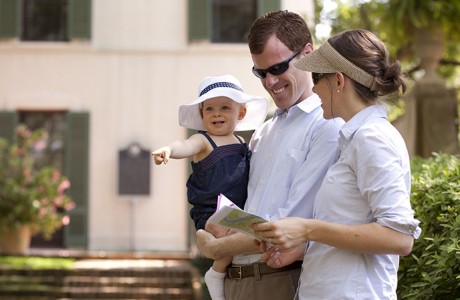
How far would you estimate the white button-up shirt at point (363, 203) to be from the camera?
268cm

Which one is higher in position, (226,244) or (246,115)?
(246,115)

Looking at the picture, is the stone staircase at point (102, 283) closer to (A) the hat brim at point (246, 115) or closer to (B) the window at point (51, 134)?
(B) the window at point (51, 134)

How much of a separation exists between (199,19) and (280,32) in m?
13.4

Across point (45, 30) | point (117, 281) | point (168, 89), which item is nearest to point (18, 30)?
point (45, 30)

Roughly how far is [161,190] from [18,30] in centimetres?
364

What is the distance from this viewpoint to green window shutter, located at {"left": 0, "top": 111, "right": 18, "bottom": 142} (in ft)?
53.0

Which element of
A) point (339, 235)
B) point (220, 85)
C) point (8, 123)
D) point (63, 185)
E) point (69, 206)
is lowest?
point (69, 206)

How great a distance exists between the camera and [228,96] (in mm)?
3646

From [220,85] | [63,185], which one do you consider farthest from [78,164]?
[220,85]

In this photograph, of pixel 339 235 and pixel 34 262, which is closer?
pixel 339 235

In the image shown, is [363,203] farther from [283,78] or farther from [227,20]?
[227,20]

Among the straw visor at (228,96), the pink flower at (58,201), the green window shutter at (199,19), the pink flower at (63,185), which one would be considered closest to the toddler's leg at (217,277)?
the straw visor at (228,96)

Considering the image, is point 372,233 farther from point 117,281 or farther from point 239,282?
point 117,281

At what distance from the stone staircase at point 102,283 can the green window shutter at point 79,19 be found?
15.3 ft
